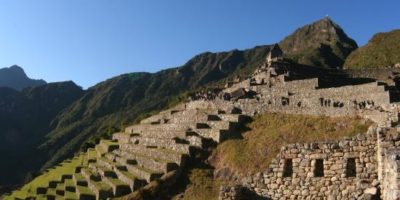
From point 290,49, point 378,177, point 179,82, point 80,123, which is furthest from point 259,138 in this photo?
point 179,82

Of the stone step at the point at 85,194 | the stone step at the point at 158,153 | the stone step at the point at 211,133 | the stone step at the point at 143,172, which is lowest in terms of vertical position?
the stone step at the point at 85,194

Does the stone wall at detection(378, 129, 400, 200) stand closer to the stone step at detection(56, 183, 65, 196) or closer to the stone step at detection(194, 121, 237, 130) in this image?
the stone step at detection(194, 121, 237, 130)

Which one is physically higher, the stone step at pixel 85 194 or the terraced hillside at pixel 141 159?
the terraced hillside at pixel 141 159

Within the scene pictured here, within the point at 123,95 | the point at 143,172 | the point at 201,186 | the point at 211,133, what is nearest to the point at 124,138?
the point at 143,172

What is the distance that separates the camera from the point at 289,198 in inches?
473

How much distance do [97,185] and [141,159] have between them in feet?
9.40

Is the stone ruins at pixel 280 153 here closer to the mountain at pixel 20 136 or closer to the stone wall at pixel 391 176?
the stone wall at pixel 391 176

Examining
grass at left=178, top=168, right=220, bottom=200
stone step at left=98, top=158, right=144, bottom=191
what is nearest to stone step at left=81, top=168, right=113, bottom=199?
stone step at left=98, top=158, right=144, bottom=191

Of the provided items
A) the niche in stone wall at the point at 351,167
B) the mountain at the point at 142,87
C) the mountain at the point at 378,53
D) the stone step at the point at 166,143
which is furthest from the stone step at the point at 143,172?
the mountain at the point at 142,87

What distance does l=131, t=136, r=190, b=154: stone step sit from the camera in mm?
26859

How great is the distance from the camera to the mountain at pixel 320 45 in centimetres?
9956

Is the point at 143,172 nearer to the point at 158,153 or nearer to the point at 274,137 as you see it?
the point at 158,153

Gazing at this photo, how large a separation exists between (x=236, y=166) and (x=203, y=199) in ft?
6.69

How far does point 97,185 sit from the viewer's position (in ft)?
97.1
